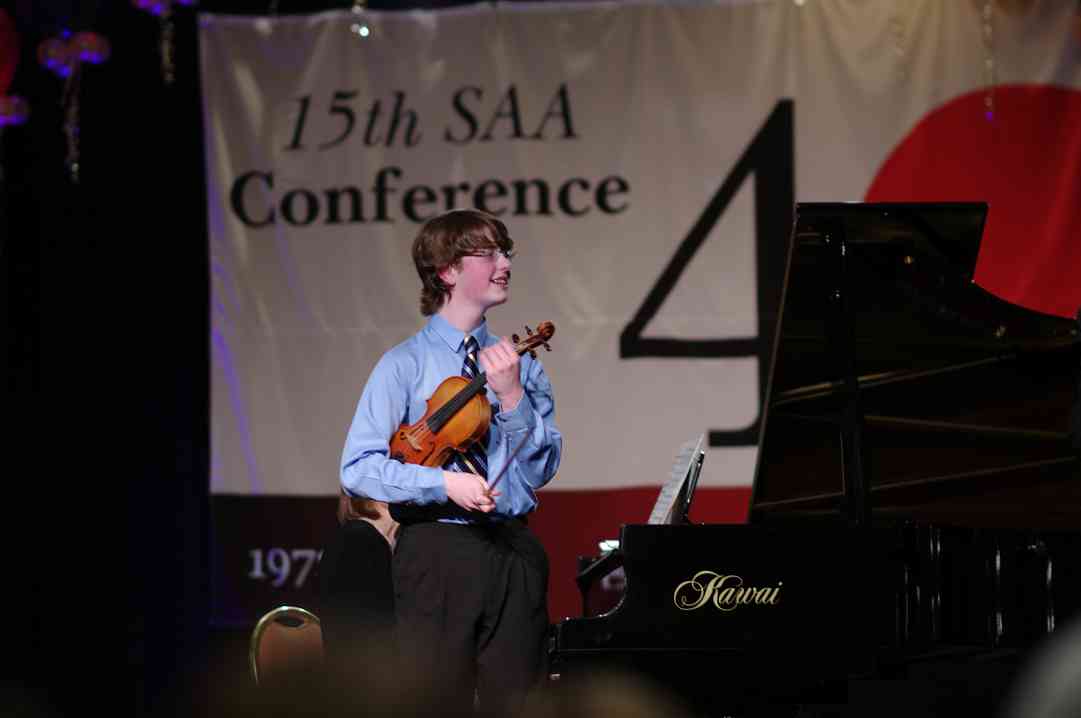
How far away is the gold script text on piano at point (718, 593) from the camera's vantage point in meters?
3.18

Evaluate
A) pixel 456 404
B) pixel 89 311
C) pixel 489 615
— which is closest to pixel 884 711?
pixel 489 615

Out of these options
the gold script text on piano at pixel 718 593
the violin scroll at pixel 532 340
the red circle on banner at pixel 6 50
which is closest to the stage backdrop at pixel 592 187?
the red circle on banner at pixel 6 50

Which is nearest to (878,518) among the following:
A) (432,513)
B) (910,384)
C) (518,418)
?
(910,384)

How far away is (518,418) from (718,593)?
0.68 meters

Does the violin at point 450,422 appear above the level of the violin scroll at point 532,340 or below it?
below

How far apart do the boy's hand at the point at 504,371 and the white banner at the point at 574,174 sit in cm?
245

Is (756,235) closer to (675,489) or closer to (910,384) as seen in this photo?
(910,384)

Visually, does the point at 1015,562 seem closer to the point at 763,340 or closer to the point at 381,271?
the point at 763,340

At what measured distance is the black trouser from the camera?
2.95 meters

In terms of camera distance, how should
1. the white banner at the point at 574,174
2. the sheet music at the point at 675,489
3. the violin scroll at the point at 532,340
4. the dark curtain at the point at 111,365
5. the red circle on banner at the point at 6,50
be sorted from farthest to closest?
1. the dark curtain at the point at 111,365
2. the white banner at the point at 574,174
3. the red circle on banner at the point at 6,50
4. the sheet music at the point at 675,489
5. the violin scroll at the point at 532,340

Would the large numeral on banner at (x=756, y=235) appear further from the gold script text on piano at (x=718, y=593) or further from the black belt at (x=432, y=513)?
the black belt at (x=432, y=513)

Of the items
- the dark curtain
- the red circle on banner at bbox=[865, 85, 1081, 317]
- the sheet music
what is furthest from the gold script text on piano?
the dark curtain

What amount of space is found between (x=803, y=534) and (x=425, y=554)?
94cm

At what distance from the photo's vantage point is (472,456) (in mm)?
3027
